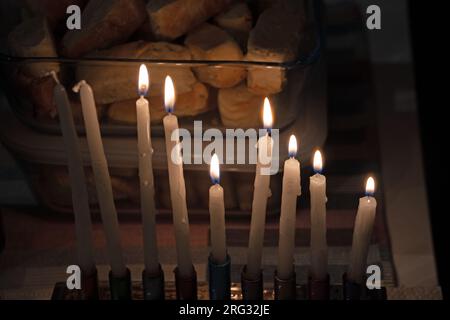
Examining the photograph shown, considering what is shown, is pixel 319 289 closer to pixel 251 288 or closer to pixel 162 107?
pixel 251 288

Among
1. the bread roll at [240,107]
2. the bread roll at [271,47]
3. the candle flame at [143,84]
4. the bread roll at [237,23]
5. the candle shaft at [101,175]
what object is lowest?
the candle shaft at [101,175]

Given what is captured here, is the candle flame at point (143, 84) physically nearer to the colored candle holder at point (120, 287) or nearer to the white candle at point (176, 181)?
the white candle at point (176, 181)

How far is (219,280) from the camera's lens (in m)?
0.51

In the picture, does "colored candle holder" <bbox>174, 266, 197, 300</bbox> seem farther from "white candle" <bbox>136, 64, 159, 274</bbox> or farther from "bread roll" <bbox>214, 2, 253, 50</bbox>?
"bread roll" <bbox>214, 2, 253, 50</bbox>

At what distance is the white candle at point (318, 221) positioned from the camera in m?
0.48

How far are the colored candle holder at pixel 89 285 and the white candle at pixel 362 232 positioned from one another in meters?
0.15

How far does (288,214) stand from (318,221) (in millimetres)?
18

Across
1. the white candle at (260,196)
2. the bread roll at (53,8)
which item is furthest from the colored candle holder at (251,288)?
the bread roll at (53,8)

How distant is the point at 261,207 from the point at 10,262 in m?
0.25

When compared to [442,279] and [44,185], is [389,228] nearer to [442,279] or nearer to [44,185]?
[442,279]

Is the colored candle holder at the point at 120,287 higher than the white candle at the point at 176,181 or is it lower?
lower

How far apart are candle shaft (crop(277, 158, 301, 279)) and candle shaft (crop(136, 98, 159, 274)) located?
73 millimetres

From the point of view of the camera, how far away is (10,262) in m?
0.66
